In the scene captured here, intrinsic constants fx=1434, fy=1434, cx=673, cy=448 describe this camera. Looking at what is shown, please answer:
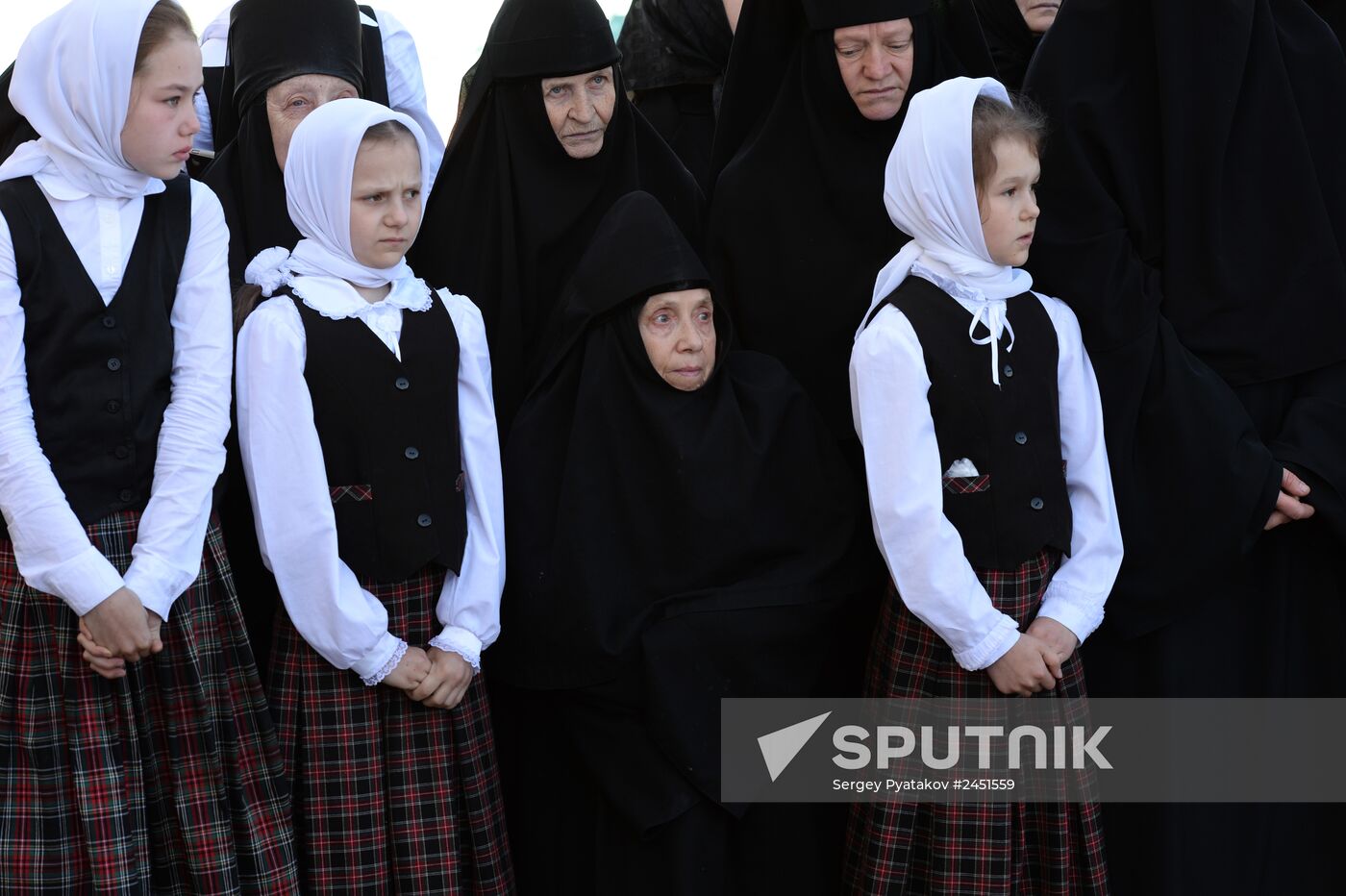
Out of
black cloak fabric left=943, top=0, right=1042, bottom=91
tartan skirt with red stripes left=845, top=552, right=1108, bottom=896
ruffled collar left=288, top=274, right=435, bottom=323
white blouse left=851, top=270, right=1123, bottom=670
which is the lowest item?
tartan skirt with red stripes left=845, top=552, right=1108, bottom=896

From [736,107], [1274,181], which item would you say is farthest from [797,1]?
[1274,181]

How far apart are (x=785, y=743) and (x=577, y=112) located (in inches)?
67.7

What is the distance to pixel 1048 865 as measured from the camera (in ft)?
10.3

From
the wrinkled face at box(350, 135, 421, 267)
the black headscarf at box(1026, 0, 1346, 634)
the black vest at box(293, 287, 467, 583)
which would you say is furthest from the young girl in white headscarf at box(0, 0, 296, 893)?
the black headscarf at box(1026, 0, 1346, 634)

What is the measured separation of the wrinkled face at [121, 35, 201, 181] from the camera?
2.87 metres

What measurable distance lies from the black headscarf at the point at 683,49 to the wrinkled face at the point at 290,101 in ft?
5.46

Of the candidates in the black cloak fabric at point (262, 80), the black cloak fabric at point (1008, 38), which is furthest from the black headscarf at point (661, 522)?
the black cloak fabric at point (1008, 38)

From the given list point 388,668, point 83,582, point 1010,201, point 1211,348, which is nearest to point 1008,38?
point 1211,348

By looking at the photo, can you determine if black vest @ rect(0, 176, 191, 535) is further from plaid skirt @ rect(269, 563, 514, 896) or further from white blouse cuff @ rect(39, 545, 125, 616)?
plaid skirt @ rect(269, 563, 514, 896)

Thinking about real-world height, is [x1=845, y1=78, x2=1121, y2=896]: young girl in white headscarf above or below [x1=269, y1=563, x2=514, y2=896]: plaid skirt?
above

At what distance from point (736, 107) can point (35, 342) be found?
2014 mm

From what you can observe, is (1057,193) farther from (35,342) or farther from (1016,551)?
(35,342)

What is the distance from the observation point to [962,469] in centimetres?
311
